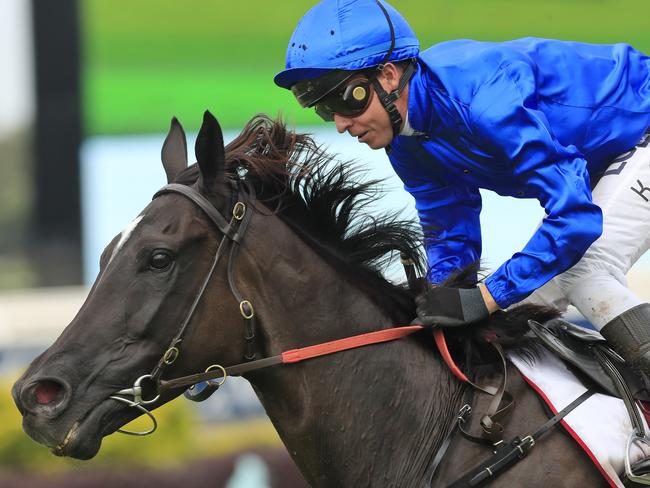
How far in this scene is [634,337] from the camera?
9.55 feet

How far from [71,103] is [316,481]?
22.3 feet

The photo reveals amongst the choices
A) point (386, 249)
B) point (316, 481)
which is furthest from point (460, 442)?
point (386, 249)

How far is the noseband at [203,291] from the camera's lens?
268cm

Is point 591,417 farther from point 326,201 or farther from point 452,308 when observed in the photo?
point 326,201

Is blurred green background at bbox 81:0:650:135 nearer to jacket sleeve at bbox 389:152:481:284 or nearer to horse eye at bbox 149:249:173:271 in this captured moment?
jacket sleeve at bbox 389:152:481:284

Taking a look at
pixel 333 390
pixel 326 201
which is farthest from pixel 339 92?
pixel 333 390

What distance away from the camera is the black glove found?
9.62 ft

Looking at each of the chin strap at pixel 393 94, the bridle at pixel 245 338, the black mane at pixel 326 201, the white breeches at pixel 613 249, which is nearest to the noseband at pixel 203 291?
the bridle at pixel 245 338

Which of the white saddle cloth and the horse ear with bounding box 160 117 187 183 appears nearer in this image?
the white saddle cloth

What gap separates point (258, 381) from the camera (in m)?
2.86

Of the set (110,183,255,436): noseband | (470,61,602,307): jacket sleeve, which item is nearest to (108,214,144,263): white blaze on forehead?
(110,183,255,436): noseband

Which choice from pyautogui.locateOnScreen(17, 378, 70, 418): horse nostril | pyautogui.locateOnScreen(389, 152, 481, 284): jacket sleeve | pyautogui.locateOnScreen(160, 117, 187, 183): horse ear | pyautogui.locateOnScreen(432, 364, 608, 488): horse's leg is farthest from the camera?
pyautogui.locateOnScreen(389, 152, 481, 284): jacket sleeve

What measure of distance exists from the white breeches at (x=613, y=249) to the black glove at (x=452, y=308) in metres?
0.32

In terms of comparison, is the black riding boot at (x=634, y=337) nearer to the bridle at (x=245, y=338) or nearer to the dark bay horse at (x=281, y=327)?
the dark bay horse at (x=281, y=327)
